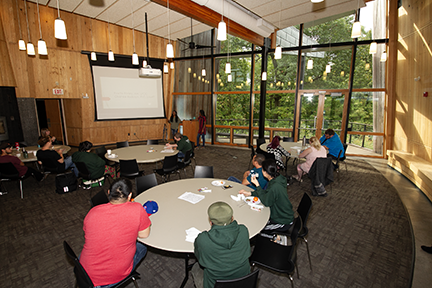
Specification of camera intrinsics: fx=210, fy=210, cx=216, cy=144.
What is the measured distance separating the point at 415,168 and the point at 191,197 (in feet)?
20.1

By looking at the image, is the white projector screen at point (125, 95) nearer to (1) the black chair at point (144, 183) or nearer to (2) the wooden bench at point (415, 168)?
(1) the black chair at point (144, 183)

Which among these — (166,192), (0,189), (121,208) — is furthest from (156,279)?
(0,189)

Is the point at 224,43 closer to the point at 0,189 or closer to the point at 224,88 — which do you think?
the point at 224,88

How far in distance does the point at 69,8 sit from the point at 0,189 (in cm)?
677

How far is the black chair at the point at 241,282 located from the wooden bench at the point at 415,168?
18.0 ft

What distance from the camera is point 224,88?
413 inches

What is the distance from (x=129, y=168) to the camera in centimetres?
462

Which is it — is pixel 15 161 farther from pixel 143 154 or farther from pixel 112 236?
pixel 112 236

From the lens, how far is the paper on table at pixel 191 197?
2.87 m

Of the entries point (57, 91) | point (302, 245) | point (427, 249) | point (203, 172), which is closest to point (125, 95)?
point (57, 91)

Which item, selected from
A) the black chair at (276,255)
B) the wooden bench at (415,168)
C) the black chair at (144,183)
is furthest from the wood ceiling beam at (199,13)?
the wooden bench at (415,168)

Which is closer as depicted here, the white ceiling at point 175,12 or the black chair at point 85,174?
the black chair at point 85,174

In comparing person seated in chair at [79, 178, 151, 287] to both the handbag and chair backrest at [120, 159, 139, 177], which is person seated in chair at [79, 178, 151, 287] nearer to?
chair backrest at [120, 159, 139, 177]

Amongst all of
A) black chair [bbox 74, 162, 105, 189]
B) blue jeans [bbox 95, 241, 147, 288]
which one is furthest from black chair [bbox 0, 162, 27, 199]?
blue jeans [bbox 95, 241, 147, 288]
